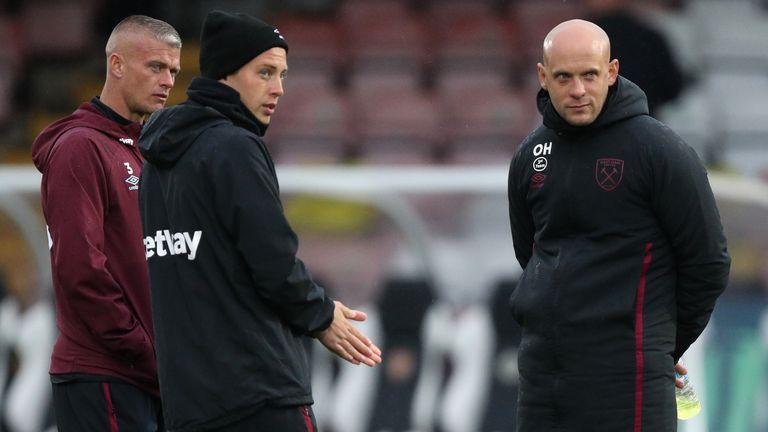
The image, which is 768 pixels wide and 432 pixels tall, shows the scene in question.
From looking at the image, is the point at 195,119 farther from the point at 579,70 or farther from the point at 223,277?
the point at 579,70

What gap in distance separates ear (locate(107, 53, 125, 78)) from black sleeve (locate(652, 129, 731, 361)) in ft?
4.83

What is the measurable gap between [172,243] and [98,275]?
1.52ft

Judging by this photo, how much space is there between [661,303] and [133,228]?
1.37 meters

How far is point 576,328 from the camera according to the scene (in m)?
3.23

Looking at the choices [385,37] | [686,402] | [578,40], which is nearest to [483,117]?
[385,37]

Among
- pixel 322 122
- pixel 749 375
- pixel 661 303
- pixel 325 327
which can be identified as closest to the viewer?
pixel 325 327

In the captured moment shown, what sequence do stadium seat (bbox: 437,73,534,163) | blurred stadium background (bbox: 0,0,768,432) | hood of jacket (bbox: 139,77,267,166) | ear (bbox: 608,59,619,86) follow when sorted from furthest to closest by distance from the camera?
stadium seat (bbox: 437,73,534,163)
blurred stadium background (bbox: 0,0,768,432)
ear (bbox: 608,59,619,86)
hood of jacket (bbox: 139,77,267,166)

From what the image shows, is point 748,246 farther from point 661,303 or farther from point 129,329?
point 129,329

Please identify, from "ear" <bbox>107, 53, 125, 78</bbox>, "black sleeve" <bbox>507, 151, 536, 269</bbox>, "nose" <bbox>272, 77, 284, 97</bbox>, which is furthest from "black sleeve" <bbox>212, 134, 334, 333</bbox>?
"ear" <bbox>107, 53, 125, 78</bbox>

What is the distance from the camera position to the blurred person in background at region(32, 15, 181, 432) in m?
3.41

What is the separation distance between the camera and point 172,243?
3.01m

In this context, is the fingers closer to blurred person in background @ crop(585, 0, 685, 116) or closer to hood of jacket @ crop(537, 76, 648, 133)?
hood of jacket @ crop(537, 76, 648, 133)

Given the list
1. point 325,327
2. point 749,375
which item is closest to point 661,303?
point 325,327

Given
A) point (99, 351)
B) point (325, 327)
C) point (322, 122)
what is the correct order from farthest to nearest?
point (322, 122) → point (99, 351) → point (325, 327)
